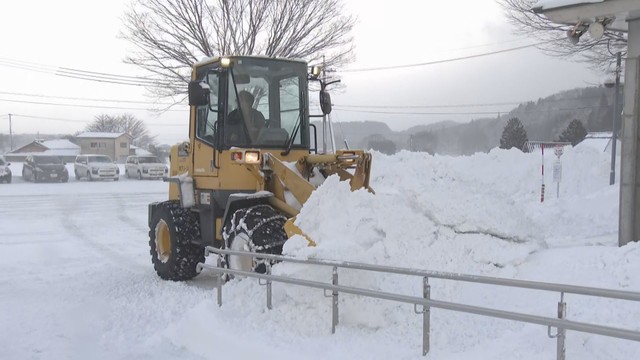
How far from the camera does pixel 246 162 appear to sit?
705 centimetres

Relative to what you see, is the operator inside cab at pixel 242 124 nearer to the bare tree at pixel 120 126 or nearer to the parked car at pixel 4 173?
the parked car at pixel 4 173

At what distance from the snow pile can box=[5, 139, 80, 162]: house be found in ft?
255

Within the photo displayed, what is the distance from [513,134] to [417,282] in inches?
1809

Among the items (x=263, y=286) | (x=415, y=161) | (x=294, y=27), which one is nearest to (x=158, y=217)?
(x=263, y=286)

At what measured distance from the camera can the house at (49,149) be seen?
258ft

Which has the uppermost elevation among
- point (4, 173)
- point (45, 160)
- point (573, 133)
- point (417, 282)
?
point (573, 133)

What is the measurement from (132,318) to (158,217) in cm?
257

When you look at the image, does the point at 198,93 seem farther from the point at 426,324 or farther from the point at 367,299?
the point at 426,324

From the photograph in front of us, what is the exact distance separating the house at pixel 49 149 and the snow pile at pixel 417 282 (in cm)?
7761

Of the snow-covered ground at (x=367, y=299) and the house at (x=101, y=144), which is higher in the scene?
the house at (x=101, y=144)

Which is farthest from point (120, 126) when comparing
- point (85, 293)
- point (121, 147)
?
point (85, 293)

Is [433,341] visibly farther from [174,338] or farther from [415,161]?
[415,161]

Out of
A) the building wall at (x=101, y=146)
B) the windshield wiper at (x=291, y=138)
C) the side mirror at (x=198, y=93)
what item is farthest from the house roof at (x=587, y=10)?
the building wall at (x=101, y=146)

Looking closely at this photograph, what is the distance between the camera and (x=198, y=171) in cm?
831
